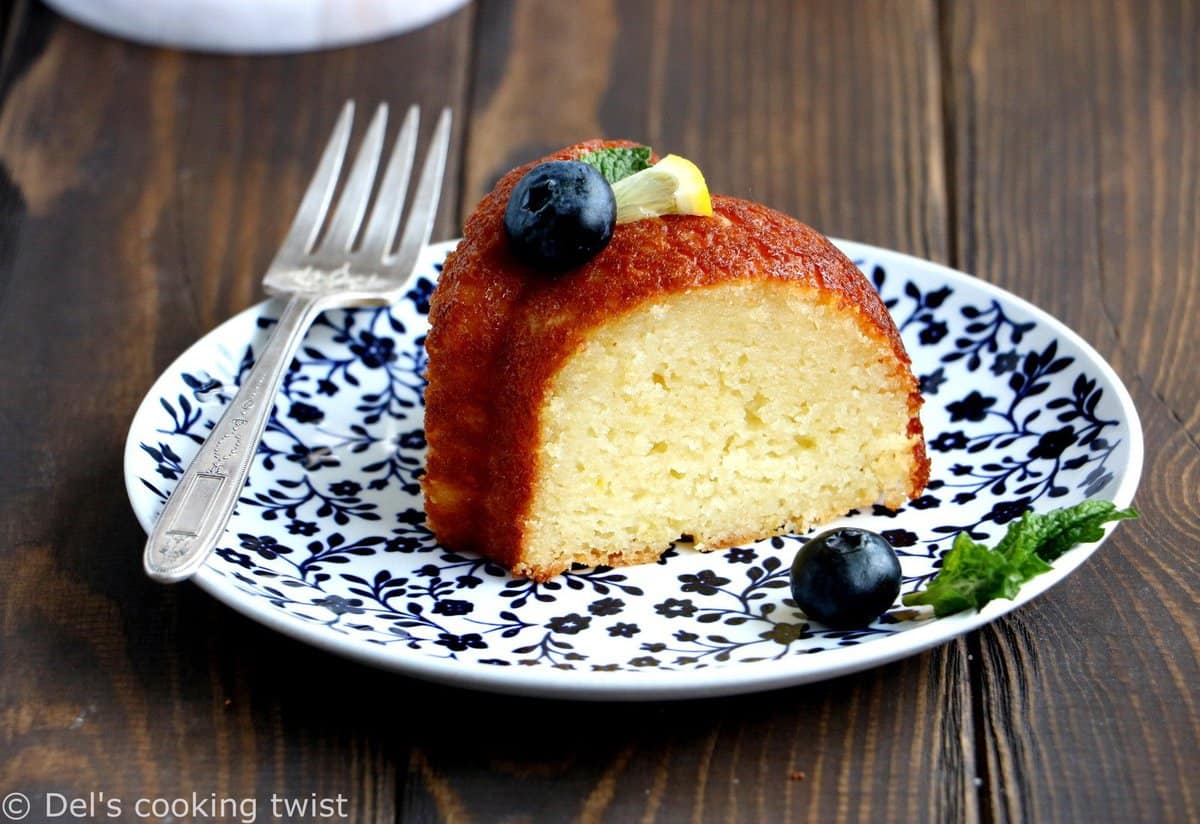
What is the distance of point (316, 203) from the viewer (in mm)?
3445

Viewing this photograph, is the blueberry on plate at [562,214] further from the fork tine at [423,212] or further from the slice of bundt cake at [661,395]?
the fork tine at [423,212]

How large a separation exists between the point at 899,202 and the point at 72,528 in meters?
2.27


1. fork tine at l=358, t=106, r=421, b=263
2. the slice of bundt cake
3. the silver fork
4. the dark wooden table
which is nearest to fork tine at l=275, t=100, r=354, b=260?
the silver fork

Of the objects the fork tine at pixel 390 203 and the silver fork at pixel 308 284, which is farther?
the fork tine at pixel 390 203

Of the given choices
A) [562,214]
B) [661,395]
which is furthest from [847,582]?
[562,214]

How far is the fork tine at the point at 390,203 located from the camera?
3.33m

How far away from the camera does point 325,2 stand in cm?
442

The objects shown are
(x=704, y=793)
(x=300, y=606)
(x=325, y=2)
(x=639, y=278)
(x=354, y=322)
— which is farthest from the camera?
(x=325, y=2)

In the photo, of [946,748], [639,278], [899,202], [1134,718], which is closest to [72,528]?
[639,278]

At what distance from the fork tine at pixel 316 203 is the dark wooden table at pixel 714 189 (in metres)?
0.34

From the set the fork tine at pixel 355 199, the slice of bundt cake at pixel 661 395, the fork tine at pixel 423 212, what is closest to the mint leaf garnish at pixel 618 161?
the slice of bundt cake at pixel 661 395

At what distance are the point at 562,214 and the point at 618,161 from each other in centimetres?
29

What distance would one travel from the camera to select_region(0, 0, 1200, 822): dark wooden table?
218 centimetres

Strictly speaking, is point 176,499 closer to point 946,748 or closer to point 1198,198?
point 946,748
